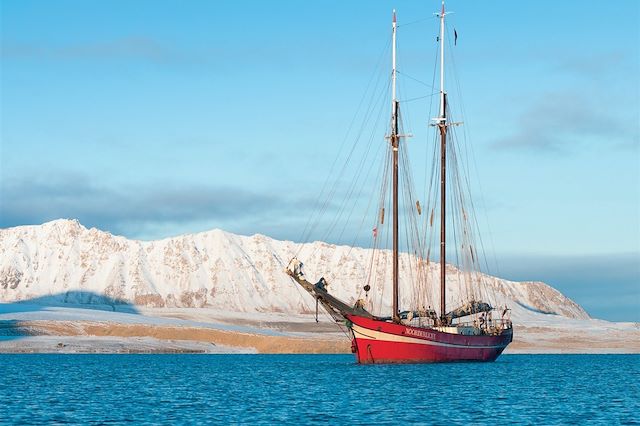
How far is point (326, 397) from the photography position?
75.2 meters

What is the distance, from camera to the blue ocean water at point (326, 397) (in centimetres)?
6253

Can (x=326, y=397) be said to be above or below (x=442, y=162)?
below

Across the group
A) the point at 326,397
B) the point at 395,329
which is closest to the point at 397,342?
the point at 395,329

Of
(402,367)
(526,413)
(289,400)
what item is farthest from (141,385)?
(526,413)

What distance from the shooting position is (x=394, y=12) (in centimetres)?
11588

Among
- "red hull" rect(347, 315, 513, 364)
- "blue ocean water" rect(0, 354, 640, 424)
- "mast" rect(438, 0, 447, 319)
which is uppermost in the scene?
"mast" rect(438, 0, 447, 319)

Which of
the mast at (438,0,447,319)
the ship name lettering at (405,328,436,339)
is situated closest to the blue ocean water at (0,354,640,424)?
the ship name lettering at (405,328,436,339)

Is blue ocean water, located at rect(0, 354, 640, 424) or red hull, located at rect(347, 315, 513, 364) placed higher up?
red hull, located at rect(347, 315, 513, 364)

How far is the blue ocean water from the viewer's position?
6253 centimetres

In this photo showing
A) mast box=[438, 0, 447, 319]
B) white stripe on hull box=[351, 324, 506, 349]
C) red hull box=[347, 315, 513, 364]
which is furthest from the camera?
mast box=[438, 0, 447, 319]

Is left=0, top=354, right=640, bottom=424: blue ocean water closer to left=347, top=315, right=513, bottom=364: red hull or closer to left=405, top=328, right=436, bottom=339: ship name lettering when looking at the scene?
left=347, top=315, right=513, bottom=364: red hull

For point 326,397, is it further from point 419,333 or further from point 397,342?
point 419,333

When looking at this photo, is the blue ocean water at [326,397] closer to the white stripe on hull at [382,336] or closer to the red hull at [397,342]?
the red hull at [397,342]

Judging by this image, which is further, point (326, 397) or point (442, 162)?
point (442, 162)
